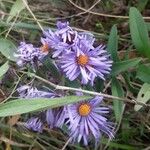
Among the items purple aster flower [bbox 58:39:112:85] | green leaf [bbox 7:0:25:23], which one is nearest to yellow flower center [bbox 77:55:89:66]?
purple aster flower [bbox 58:39:112:85]

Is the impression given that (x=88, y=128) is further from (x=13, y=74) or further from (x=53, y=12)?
(x=53, y=12)

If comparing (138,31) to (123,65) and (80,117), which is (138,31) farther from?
(80,117)

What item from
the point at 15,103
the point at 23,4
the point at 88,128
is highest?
the point at 23,4

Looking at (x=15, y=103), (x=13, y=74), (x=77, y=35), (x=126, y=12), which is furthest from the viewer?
(x=126, y=12)

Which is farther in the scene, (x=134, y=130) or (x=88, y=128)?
(x=134, y=130)

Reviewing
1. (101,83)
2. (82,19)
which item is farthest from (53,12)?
(101,83)

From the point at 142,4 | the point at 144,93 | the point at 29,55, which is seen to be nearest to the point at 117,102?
the point at 144,93

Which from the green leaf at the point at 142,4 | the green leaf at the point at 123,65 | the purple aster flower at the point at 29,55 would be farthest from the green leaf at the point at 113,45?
the green leaf at the point at 142,4
